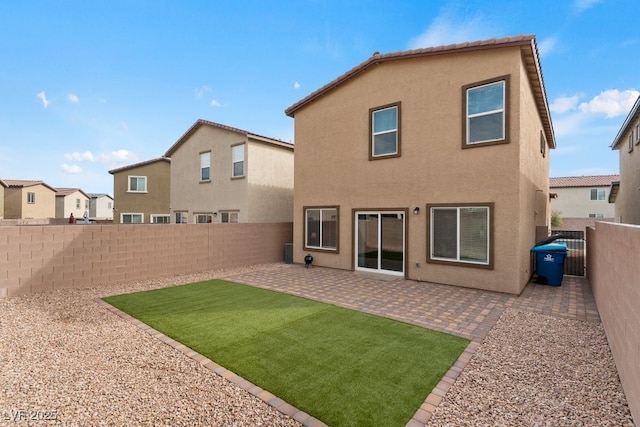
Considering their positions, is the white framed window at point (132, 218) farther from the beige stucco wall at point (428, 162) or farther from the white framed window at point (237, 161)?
the beige stucco wall at point (428, 162)

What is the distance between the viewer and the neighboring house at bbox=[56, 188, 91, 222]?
5216 cm

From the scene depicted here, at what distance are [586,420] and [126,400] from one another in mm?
5449

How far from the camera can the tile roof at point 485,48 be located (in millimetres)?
8812

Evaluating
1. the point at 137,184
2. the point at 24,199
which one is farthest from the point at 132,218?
the point at 24,199

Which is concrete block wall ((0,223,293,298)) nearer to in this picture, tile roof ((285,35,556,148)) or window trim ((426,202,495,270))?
tile roof ((285,35,556,148))

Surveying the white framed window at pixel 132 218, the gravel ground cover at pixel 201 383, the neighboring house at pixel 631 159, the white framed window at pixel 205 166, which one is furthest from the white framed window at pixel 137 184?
the neighboring house at pixel 631 159

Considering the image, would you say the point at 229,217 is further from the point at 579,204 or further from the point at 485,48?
the point at 579,204

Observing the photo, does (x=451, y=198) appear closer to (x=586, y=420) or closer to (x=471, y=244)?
(x=471, y=244)

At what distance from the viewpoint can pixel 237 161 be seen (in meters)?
17.3

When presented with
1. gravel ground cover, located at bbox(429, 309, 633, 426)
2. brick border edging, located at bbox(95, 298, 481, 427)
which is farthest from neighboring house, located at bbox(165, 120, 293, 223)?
gravel ground cover, located at bbox(429, 309, 633, 426)

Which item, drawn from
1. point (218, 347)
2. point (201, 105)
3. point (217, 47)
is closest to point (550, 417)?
point (218, 347)

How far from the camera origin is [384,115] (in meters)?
11.7

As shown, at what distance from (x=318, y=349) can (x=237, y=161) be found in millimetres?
14075

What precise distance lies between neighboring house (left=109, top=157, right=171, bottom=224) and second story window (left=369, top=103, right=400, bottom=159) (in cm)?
2082
